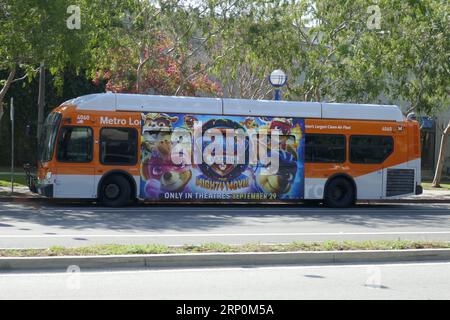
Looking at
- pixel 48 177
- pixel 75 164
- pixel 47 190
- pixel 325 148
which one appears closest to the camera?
pixel 47 190

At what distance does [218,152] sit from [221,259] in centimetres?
1047

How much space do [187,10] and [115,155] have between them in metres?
8.16

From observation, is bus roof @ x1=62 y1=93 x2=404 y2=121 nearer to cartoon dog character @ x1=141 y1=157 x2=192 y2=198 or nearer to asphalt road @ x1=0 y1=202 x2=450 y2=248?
cartoon dog character @ x1=141 y1=157 x2=192 y2=198

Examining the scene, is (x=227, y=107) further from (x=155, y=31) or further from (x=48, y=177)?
(x=155, y=31)

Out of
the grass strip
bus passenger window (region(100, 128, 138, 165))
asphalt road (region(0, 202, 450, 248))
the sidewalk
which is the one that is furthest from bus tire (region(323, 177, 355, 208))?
the grass strip

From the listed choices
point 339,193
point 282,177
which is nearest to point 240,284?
point 282,177

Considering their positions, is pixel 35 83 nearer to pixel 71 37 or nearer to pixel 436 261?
pixel 71 37

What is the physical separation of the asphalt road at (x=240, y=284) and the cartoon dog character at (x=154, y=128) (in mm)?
10674

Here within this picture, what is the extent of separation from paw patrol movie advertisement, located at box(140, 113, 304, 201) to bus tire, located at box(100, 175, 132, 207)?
507 millimetres

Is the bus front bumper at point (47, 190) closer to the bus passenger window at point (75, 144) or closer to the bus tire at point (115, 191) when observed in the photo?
the bus passenger window at point (75, 144)

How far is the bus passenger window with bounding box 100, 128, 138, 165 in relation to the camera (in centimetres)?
1947

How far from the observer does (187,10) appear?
25297 millimetres

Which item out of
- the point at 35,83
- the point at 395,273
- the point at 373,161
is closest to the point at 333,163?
the point at 373,161

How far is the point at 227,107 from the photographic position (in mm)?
20250
